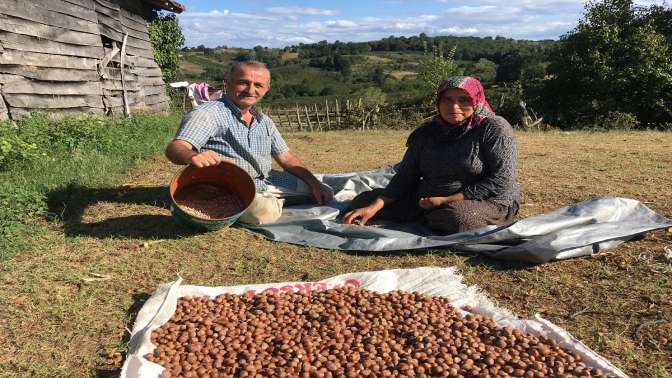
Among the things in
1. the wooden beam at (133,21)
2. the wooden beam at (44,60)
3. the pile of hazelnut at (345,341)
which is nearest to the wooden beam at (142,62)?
the wooden beam at (133,21)

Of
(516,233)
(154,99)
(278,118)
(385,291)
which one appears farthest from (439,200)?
(278,118)

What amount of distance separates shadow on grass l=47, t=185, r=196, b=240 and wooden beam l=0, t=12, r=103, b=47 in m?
2.89

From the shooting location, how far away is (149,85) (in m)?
10.7

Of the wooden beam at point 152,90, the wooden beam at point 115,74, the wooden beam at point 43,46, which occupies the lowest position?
the wooden beam at point 152,90

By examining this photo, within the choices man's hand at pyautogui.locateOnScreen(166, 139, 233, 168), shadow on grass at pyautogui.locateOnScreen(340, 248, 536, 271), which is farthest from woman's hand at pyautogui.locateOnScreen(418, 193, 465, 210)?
man's hand at pyautogui.locateOnScreen(166, 139, 233, 168)

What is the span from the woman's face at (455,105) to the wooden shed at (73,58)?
17.1 feet

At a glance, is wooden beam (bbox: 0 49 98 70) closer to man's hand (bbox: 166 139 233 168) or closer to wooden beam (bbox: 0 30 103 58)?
wooden beam (bbox: 0 30 103 58)

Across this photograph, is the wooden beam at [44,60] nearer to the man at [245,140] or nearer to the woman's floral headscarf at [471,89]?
the man at [245,140]

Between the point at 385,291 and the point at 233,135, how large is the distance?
1.70 m

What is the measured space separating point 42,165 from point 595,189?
5.22m

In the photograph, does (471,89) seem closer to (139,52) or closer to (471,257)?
(471,257)

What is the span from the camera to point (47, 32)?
668 centimetres

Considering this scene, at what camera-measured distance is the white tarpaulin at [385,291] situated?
1987 millimetres

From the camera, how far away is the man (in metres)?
3.35
